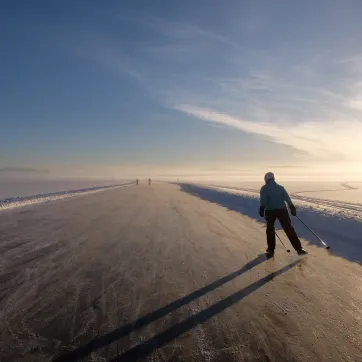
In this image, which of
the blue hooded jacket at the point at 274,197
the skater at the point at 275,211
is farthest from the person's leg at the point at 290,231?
the blue hooded jacket at the point at 274,197

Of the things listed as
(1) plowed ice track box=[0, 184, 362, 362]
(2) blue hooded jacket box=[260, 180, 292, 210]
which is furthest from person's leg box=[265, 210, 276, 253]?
(1) plowed ice track box=[0, 184, 362, 362]

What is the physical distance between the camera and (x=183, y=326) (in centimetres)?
359

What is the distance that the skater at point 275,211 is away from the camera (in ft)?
23.3

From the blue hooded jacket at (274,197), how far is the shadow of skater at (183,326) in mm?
2587

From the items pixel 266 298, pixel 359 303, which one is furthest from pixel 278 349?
pixel 359 303

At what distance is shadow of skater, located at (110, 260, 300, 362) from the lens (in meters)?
3.01

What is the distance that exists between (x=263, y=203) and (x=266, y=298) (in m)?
3.37

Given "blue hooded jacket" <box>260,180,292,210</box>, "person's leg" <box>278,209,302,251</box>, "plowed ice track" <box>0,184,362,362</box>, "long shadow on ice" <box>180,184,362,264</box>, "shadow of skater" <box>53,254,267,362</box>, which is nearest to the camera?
"shadow of skater" <box>53,254,267,362</box>

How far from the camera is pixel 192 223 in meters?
12.0

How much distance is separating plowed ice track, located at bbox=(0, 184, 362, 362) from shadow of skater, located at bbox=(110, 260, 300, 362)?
0.05 feet

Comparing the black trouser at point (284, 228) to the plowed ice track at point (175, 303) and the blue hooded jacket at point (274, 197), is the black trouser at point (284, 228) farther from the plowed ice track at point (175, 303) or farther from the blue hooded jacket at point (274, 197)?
the plowed ice track at point (175, 303)

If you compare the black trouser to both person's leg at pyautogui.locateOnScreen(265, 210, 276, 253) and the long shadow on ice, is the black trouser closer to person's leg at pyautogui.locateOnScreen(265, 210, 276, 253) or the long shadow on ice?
person's leg at pyautogui.locateOnScreen(265, 210, 276, 253)

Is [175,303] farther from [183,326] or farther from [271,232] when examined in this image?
[271,232]

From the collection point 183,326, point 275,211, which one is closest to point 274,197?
point 275,211
